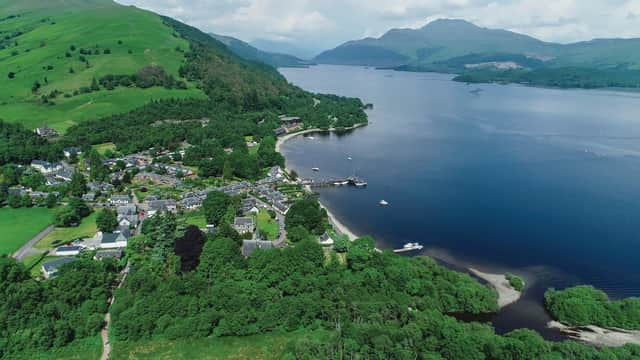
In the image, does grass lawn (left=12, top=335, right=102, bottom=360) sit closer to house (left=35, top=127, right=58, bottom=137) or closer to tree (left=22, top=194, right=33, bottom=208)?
tree (left=22, top=194, right=33, bottom=208)

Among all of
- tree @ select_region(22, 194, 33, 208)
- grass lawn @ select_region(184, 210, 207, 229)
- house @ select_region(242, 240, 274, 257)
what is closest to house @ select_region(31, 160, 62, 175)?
tree @ select_region(22, 194, 33, 208)

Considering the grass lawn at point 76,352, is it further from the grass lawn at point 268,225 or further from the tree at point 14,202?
the tree at point 14,202

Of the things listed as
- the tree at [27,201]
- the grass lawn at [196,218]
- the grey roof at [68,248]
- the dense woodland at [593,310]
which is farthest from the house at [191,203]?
the dense woodland at [593,310]

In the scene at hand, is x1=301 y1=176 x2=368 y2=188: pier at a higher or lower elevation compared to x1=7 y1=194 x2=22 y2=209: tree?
lower

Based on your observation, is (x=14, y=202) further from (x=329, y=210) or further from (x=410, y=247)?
(x=410, y=247)

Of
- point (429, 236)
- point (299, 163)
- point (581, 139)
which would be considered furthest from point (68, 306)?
point (581, 139)

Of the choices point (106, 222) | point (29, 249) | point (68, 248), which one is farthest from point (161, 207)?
point (29, 249)
